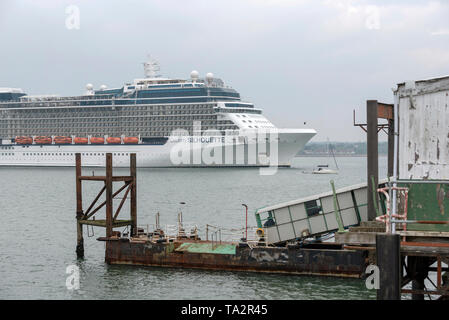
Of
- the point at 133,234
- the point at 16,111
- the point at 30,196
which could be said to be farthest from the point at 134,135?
the point at 133,234

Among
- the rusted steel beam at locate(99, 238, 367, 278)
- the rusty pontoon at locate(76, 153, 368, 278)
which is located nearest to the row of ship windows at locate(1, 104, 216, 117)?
the rusty pontoon at locate(76, 153, 368, 278)

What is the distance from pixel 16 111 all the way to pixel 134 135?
27708mm

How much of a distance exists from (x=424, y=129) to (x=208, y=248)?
42.6 ft

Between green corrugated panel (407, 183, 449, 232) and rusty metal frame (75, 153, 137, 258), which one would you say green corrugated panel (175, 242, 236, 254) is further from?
green corrugated panel (407, 183, 449, 232)

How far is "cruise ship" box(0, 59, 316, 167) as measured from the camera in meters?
103

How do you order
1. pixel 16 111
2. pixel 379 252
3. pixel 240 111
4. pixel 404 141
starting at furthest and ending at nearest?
pixel 16 111
pixel 240 111
pixel 404 141
pixel 379 252

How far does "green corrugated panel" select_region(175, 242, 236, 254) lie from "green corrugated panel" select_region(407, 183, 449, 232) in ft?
39.5

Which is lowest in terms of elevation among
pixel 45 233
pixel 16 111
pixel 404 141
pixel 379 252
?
pixel 45 233

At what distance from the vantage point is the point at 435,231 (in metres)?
11.7

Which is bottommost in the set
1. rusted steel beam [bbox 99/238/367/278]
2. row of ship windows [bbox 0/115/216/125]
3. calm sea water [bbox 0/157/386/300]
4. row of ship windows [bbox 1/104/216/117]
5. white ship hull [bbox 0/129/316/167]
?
calm sea water [bbox 0/157/386/300]

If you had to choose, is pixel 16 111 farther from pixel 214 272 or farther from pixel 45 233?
pixel 214 272

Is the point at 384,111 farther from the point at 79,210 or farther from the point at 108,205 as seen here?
the point at 79,210

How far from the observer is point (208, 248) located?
80.6 feet

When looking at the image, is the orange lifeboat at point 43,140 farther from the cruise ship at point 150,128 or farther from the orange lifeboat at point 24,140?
the orange lifeboat at point 24,140
